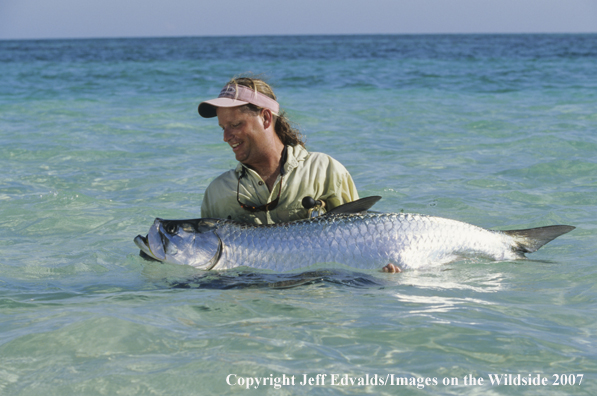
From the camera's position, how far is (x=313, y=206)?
4.93m

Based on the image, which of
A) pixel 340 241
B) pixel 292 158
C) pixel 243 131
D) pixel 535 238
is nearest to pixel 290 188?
pixel 292 158

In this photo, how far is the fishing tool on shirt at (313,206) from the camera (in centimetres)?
488

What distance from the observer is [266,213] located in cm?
516

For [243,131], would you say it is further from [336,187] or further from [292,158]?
[336,187]

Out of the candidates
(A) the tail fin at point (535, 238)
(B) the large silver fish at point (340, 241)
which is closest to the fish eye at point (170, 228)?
(B) the large silver fish at point (340, 241)

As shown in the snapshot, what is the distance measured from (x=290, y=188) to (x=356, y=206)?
60 cm

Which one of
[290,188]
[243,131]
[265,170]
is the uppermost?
[243,131]

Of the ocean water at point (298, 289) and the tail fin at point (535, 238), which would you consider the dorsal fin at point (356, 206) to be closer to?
the ocean water at point (298, 289)

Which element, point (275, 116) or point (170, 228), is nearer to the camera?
point (170, 228)

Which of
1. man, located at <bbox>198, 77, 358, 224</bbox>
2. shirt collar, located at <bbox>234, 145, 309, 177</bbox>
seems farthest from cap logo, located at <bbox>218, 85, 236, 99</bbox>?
shirt collar, located at <bbox>234, 145, 309, 177</bbox>

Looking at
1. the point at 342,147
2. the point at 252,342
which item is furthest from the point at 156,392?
the point at 342,147

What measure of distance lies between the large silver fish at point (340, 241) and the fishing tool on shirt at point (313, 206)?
21cm

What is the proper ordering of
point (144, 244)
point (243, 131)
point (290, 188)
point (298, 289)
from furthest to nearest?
point (290, 188), point (243, 131), point (144, 244), point (298, 289)

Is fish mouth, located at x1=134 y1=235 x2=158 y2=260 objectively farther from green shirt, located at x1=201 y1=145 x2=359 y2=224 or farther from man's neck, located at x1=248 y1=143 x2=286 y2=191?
man's neck, located at x1=248 y1=143 x2=286 y2=191
